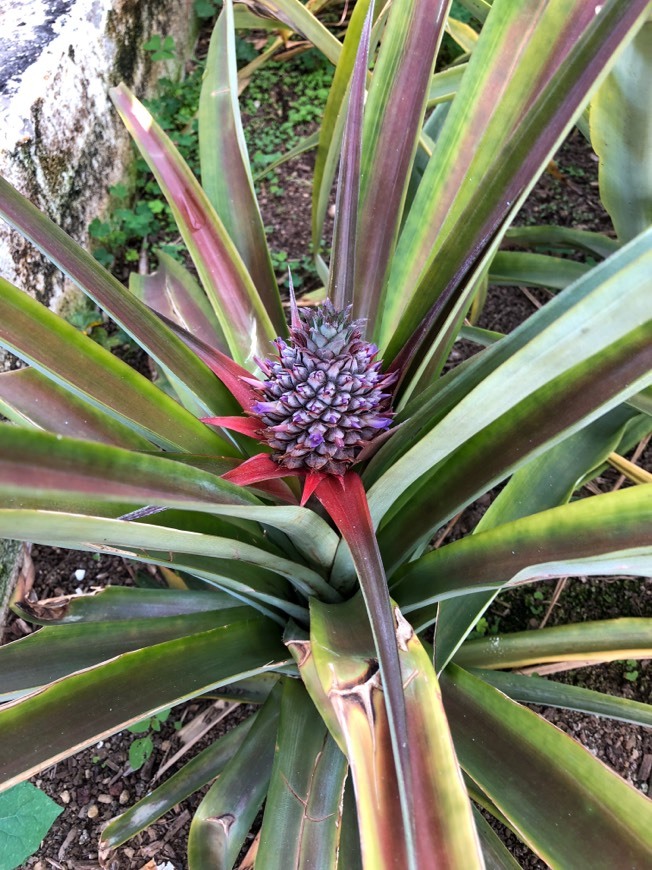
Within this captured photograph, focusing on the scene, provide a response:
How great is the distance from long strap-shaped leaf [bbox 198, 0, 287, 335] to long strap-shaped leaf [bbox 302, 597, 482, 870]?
Result: 0.60m

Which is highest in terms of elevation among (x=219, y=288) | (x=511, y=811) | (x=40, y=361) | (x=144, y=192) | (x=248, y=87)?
(x=248, y=87)

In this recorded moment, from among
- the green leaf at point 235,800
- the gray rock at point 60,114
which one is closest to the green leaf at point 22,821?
the green leaf at point 235,800

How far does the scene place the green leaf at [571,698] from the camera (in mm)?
870

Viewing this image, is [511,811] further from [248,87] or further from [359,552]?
[248,87]

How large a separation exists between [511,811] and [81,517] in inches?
22.6

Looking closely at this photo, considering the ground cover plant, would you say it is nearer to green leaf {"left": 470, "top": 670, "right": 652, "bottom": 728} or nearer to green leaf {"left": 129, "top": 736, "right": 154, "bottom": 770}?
green leaf {"left": 470, "top": 670, "right": 652, "bottom": 728}

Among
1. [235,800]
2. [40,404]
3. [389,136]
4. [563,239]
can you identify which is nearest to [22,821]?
[235,800]

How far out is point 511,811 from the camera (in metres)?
0.70

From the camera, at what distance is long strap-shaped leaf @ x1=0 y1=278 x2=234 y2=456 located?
0.66 m

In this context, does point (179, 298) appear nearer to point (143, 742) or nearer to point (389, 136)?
point (389, 136)

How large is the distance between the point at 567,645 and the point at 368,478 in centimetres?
46

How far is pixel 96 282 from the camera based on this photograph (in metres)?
0.71

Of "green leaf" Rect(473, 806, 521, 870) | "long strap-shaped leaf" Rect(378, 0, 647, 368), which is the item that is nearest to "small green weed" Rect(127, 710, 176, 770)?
"green leaf" Rect(473, 806, 521, 870)

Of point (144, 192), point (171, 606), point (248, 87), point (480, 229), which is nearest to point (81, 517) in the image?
point (480, 229)
